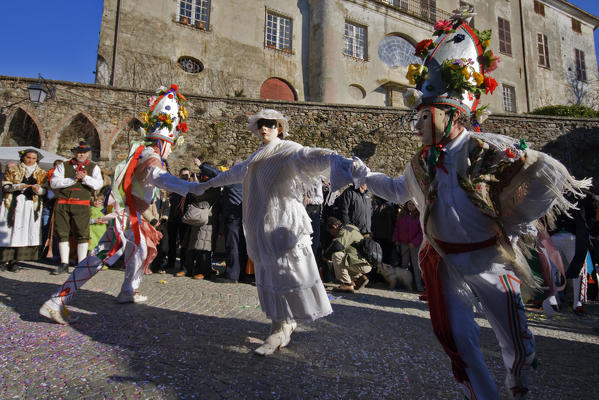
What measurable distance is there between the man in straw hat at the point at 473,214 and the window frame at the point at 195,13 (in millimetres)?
18094

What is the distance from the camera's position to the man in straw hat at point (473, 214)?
2.03m

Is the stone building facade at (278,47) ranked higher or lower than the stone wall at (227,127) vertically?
higher

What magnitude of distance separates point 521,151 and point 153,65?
17.4m

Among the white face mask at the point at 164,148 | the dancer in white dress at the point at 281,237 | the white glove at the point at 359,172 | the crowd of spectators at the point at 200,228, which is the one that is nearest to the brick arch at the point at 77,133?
the crowd of spectators at the point at 200,228

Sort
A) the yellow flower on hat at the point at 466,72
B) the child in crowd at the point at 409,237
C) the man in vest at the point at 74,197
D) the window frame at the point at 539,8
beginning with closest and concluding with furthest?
the yellow flower on hat at the point at 466,72 < the man in vest at the point at 74,197 < the child in crowd at the point at 409,237 < the window frame at the point at 539,8

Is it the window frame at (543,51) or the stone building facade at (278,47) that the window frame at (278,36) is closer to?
the stone building facade at (278,47)

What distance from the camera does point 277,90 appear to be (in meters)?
19.3

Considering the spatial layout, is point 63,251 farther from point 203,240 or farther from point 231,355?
point 231,355

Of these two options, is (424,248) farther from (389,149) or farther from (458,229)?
(389,149)

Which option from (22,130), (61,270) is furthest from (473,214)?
(22,130)

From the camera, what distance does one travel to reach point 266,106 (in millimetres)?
14453

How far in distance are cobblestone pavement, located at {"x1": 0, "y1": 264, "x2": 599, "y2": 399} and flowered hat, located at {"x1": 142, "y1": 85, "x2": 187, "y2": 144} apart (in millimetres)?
2079

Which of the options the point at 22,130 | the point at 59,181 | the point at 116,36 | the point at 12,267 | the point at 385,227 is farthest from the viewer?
the point at 116,36

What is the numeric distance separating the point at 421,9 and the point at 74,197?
23.8 meters
